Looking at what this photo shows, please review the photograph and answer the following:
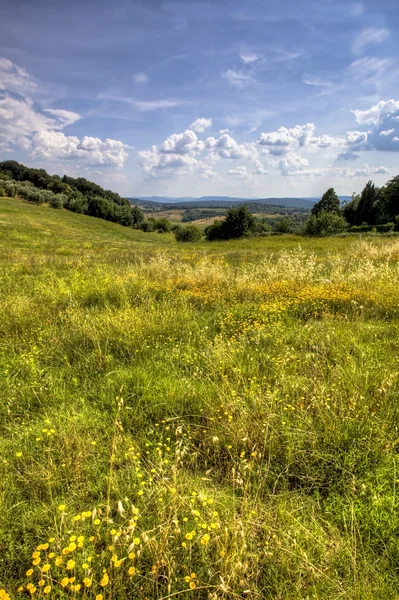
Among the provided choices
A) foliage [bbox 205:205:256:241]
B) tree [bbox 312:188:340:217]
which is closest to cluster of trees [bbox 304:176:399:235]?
tree [bbox 312:188:340:217]

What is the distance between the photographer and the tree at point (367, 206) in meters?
60.0

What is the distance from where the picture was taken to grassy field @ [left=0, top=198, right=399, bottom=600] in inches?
69.9

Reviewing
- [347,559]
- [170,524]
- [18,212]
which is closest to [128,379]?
[170,524]

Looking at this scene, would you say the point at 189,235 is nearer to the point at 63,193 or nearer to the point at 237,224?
the point at 237,224

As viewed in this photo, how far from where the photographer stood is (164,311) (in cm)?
567

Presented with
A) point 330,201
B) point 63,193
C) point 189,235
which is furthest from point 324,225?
point 63,193

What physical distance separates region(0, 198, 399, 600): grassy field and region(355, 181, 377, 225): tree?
6603 centimetres

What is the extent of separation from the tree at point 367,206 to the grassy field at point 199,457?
66.0 m

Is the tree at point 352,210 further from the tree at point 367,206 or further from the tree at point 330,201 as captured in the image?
the tree at point 330,201

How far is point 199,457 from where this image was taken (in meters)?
2.72

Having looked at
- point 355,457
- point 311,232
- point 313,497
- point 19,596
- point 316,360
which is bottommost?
point 19,596

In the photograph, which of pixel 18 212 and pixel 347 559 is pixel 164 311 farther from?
pixel 18 212

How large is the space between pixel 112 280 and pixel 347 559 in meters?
7.52

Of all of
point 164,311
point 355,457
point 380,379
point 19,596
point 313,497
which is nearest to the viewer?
point 19,596
